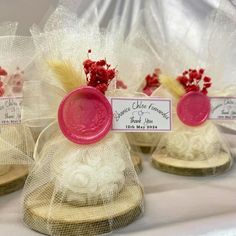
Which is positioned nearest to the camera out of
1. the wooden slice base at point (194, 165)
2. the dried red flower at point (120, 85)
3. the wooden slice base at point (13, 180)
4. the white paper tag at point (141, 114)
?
the white paper tag at point (141, 114)

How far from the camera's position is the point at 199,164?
3.76 feet

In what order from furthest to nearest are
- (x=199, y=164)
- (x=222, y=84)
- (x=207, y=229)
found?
1. (x=222, y=84)
2. (x=199, y=164)
3. (x=207, y=229)

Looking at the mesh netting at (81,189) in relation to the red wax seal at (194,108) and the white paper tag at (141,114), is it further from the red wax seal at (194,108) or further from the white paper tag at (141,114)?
the red wax seal at (194,108)

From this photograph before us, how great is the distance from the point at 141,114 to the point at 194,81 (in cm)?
32

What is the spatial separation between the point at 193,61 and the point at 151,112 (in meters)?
0.45

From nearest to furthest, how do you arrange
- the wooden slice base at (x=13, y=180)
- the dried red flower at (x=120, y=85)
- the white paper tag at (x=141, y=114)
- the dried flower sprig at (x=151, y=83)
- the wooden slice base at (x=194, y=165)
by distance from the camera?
the white paper tag at (x=141, y=114), the wooden slice base at (x=13, y=180), the wooden slice base at (x=194, y=165), the dried red flower at (x=120, y=85), the dried flower sprig at (x=151, y=83)

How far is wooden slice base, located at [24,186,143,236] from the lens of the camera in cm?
80

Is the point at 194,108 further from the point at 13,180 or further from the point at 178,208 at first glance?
the point at 13,180

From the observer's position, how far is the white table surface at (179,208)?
33.2 inches

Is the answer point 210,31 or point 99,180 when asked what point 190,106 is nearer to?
point 210,31

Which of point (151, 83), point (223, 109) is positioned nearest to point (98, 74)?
point (223, 109)

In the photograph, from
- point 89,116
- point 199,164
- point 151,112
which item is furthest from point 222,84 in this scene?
point 89,116

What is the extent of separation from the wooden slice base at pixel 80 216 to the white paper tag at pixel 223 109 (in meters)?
0.40

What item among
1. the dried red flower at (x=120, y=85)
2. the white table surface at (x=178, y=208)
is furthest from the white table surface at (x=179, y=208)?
the dried red flower at (x=120, y=85)
